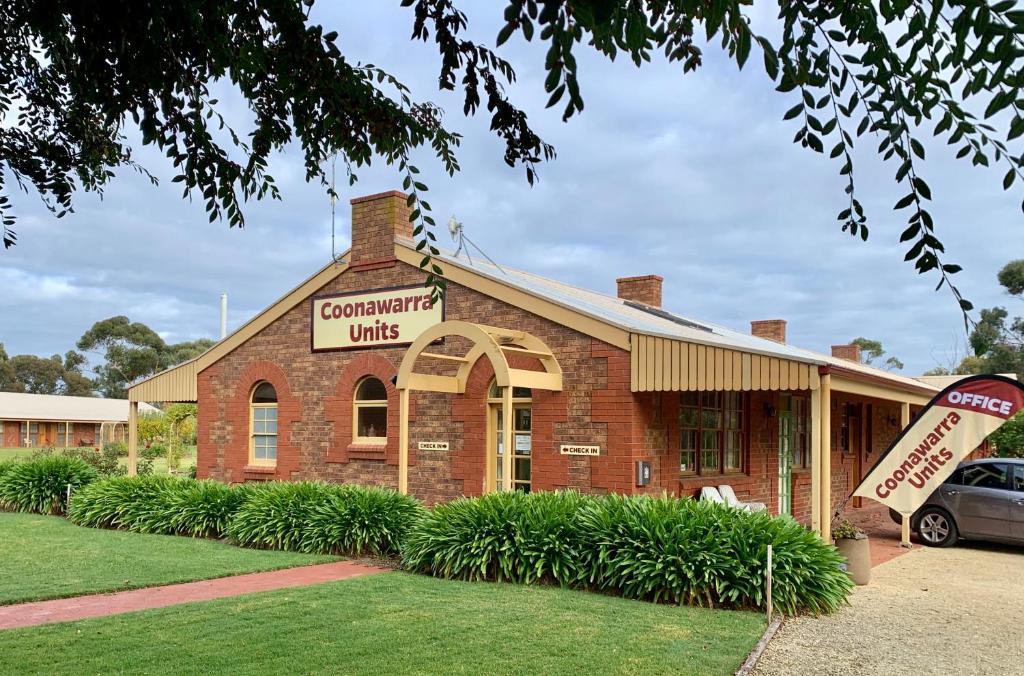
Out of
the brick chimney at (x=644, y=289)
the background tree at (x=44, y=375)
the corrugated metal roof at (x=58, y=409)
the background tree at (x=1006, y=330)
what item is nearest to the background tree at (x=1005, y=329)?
the background tree at (x=1006, y=330)

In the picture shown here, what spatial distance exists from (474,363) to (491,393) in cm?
54

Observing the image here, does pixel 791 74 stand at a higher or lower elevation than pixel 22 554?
higher

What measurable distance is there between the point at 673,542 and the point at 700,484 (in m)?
4.73

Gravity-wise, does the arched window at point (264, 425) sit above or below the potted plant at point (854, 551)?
above

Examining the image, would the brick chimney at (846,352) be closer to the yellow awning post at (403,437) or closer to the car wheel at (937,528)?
the car wheel at (937,528)

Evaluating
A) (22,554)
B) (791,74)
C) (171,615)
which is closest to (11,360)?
(22,554)

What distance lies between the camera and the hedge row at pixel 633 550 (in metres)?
8.95

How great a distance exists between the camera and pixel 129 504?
15148mm

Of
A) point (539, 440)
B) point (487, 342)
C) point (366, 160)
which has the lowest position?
point (539, 440)

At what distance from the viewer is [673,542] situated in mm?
9258

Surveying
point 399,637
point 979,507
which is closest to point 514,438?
point 399,637

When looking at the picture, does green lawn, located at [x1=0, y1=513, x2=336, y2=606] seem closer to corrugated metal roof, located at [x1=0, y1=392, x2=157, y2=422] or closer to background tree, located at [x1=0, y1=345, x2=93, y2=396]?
corrugated metal roof, located at [x1=0, y1=392, x2=157, y2=422]

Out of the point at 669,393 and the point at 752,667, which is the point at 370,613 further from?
the point at 669,393

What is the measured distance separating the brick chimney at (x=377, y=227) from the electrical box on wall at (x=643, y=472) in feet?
19.2
